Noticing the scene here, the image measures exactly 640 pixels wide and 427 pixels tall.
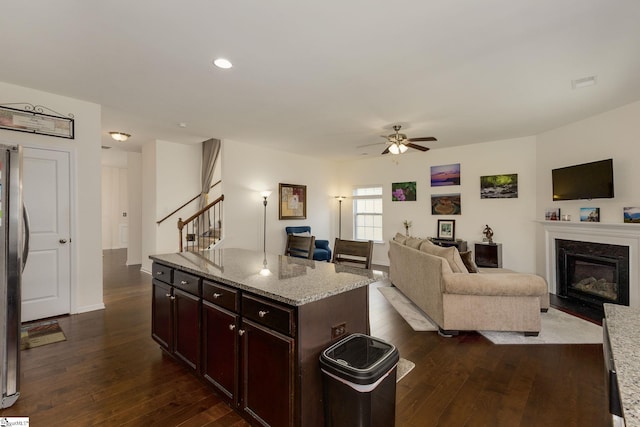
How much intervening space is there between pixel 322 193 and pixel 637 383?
7.20 meters

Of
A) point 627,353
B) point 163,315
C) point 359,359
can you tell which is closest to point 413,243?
point 359,359

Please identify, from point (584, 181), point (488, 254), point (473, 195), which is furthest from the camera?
point (473, 195)

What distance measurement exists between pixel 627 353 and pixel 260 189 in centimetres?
594

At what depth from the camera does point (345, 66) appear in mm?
2859

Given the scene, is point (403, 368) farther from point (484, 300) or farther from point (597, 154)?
point (597, 154)

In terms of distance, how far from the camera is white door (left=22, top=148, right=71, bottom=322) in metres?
3.47

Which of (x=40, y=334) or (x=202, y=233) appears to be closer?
(x=40, y=334)

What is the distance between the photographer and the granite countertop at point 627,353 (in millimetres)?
625

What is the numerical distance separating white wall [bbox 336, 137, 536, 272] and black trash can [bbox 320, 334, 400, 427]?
5.15 meters

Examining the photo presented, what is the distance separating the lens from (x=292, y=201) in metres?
6.94

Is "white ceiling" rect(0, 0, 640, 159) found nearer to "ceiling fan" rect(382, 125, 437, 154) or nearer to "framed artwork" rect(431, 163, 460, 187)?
"ceiling fan" rect(382, 125, 437, 154)

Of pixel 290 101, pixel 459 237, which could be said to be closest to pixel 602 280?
pixel 459 237

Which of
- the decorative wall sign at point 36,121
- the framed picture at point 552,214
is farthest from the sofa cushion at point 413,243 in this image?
the decorative wall sign at point 36,121

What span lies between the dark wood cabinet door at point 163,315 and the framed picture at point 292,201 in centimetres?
406
